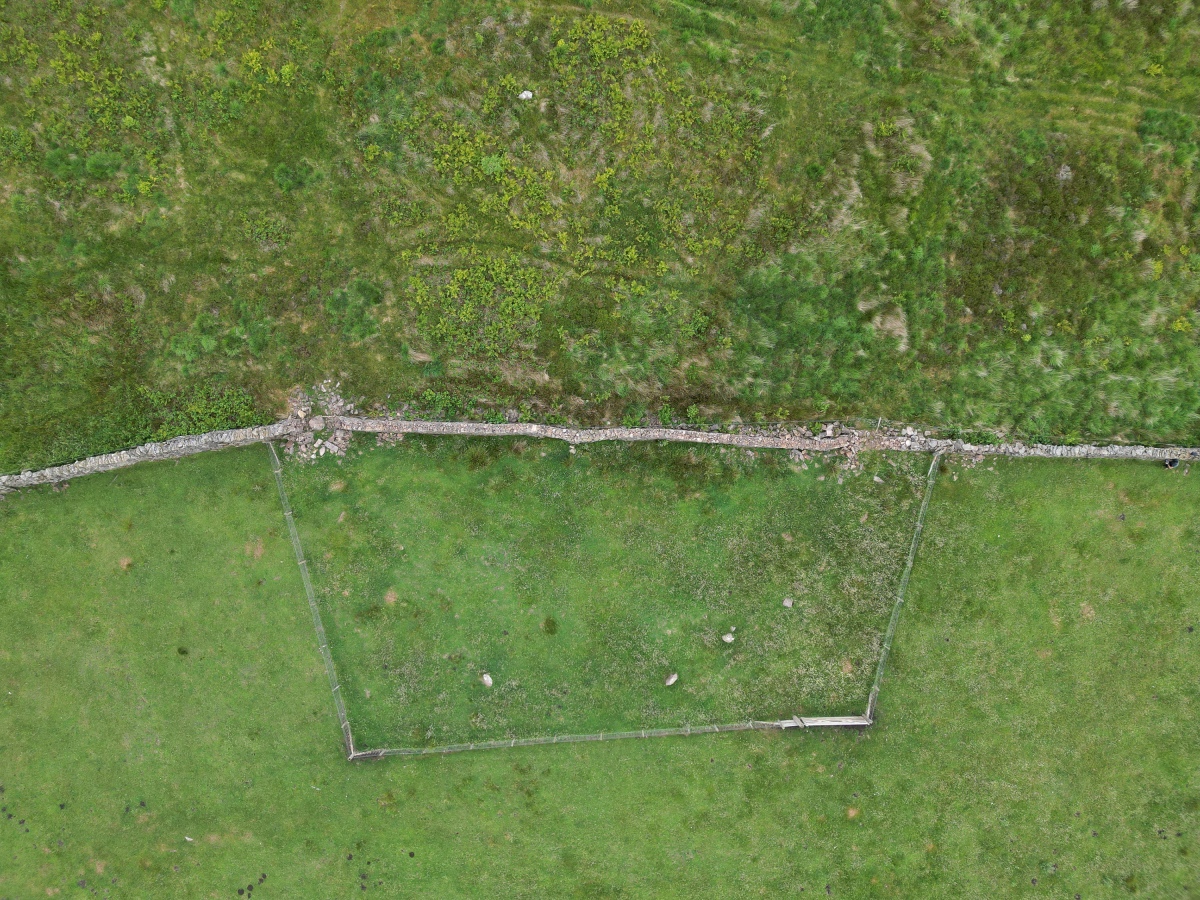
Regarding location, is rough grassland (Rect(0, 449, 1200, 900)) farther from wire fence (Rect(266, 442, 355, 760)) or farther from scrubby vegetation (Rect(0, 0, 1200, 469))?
scrubby vegetation (Rect(0, 0, 1200, 469))

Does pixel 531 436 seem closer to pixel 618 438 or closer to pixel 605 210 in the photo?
pixel 618 438

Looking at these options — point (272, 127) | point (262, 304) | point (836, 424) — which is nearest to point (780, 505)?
point (836, 424)

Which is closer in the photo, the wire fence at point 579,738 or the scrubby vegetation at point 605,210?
the scrubby vegetation at point 605,210

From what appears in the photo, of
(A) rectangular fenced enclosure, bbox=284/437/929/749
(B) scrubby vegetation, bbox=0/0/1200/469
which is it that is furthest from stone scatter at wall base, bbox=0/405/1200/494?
(B) scrubby vegetation, bbox=0/0/1200/469

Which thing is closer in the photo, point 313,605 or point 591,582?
point 313,605

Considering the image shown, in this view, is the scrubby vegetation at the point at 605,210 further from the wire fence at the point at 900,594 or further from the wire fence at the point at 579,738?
the wire fence at the point at 579,738

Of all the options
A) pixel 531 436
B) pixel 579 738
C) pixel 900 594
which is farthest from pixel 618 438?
pixel 900 594

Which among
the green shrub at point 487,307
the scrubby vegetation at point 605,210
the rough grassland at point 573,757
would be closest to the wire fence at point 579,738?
the rough grassland at point 573,757
